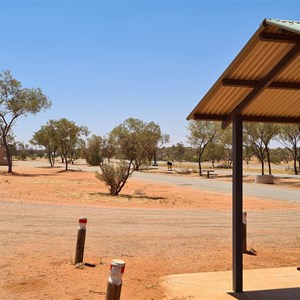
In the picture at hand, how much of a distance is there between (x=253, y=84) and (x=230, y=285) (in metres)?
3.26

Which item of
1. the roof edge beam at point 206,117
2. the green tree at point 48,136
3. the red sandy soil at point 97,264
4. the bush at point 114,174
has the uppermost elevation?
the green tree at point 48,136

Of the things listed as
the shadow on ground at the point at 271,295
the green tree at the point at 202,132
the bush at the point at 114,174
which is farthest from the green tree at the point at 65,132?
the shadow on ground at the point at 271,295

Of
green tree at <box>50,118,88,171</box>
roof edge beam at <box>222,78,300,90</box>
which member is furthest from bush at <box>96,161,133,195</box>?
green tree at <box>50,118,88,171</box>

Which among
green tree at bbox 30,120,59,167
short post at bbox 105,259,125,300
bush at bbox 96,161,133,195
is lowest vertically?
short post at bbox 105,259,125,300

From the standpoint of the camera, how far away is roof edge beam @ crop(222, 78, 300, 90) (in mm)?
5949

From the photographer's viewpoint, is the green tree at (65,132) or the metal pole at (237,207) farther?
the green tree at (65,132)

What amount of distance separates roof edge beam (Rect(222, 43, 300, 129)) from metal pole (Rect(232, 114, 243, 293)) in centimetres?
28

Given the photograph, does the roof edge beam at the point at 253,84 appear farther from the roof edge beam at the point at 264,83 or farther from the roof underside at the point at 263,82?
the roof edge beam at the point at 264,83

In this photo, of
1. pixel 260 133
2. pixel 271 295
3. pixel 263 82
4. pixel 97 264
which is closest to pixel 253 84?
pixel 263 82

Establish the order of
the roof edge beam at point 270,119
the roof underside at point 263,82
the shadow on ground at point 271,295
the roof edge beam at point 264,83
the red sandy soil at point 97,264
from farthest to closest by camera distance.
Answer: the roof edge beam at point 270,119 < the red sandy soil at point 97,264 < the shadow on ground at point 271,295 < the roof edge beam at point 264,83 < the roof underside at point 263,82

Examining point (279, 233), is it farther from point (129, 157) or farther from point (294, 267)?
point (129, 157)

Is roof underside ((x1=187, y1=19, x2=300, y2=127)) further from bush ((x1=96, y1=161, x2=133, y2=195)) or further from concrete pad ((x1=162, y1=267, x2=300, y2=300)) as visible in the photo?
bush ((x1=96, y1=161, x2=133, y2=195))

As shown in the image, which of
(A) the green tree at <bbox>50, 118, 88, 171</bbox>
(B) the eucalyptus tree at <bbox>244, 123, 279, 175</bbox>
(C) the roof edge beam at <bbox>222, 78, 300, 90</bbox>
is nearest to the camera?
(C) the roof edge beam at <bbox>222, 78, 300, 90</bbox>

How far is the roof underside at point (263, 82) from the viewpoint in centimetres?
496
